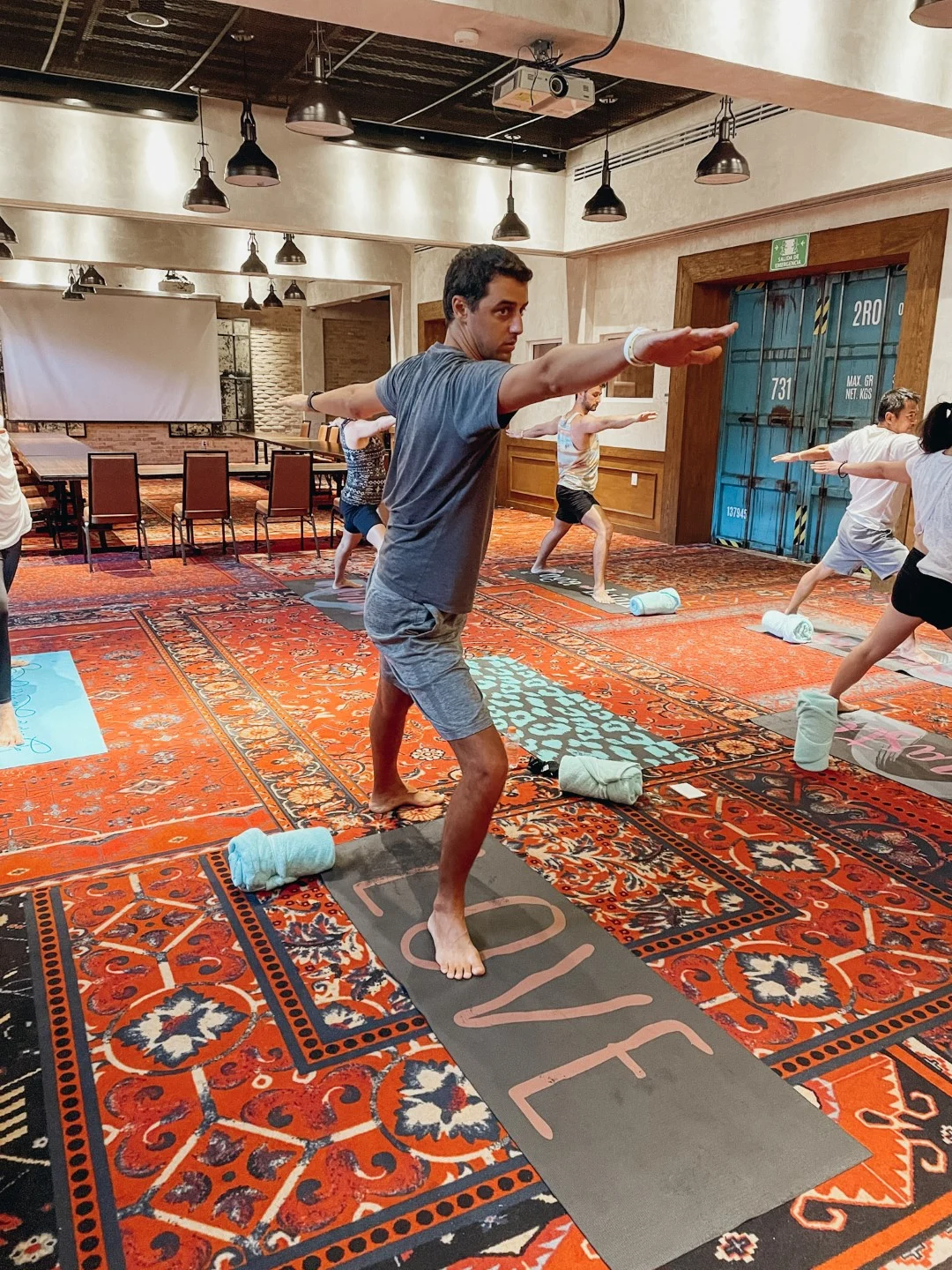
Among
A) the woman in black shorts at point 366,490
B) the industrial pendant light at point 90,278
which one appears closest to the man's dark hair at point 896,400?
the woman in black shorts at point 366,490

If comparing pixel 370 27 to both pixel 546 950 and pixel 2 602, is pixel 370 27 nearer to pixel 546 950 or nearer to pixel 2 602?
pixel 2 602

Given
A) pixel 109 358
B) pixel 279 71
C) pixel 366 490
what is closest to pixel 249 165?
pixel 279 71

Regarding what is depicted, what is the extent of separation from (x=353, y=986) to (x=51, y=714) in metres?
2.51

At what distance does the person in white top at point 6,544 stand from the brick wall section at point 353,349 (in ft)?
41.1

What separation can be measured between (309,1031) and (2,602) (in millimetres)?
2454

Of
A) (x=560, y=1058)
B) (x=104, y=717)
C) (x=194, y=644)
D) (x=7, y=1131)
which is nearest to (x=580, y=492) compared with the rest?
(x=194, y=644)

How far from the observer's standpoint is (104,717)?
13.6 feet

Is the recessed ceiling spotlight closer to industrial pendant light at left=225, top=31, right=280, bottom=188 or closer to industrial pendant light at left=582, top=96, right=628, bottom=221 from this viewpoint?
industrial pendant light at left=225, top=31, right=280, bottom=188

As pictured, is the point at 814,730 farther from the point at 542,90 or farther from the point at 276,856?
the point at 542,90

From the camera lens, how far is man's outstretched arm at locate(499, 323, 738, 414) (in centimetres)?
163

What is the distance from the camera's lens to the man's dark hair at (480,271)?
6.99 feet

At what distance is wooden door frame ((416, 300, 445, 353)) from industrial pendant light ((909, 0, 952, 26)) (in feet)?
26.2

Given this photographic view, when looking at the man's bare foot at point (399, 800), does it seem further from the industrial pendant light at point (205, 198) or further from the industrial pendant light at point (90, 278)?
the industrial pendant light at point (90, 278)

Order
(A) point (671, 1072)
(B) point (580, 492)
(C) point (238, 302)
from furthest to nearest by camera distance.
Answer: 1. (C) point (238, 302)
2. (B) point (580, 492)
3. (A) point (671, 1072)
